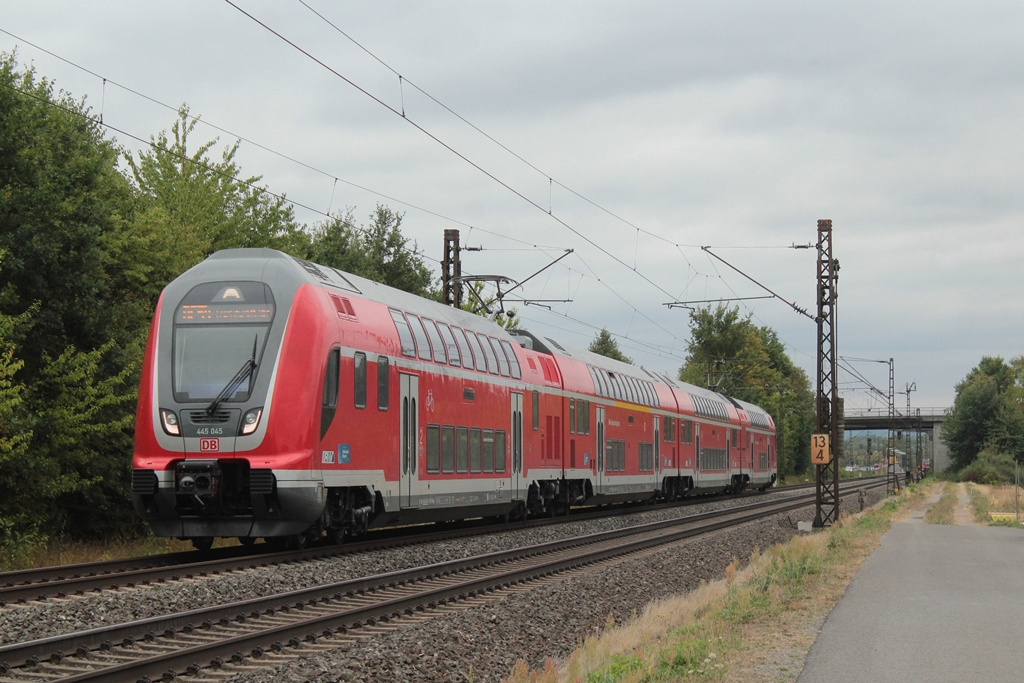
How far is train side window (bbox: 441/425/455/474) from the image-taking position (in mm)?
21578

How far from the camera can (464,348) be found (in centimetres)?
2320

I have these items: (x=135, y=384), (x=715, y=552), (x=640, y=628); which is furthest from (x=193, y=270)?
(x=715, y=552)

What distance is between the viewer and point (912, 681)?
9.16 metres

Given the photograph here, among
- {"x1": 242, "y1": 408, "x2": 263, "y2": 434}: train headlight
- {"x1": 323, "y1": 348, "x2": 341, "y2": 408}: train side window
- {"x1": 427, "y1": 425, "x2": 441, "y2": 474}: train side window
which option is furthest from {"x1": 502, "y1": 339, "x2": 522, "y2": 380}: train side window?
{"x1": 242, "y1": 408, "x2": 263, "y2": 434}: train headlight

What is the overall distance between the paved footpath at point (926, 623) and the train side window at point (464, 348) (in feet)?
26.6

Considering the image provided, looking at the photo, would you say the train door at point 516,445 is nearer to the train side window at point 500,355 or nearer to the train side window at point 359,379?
the train side window at point 500,355

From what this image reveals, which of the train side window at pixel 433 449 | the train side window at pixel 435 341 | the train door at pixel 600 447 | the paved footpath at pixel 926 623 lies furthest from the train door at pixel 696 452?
the train side window at pixel 433 449

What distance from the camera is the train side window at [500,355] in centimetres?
2497

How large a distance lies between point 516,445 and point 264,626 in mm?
14190

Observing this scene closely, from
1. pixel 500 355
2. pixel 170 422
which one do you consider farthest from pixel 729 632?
pixel 500 355

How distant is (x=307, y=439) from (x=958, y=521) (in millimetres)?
26149

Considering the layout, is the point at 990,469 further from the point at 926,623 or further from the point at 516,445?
the point at 926,623

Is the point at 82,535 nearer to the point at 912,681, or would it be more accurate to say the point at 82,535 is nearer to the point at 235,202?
the point at 912,681

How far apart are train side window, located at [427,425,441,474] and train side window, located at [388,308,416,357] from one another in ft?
4.84
